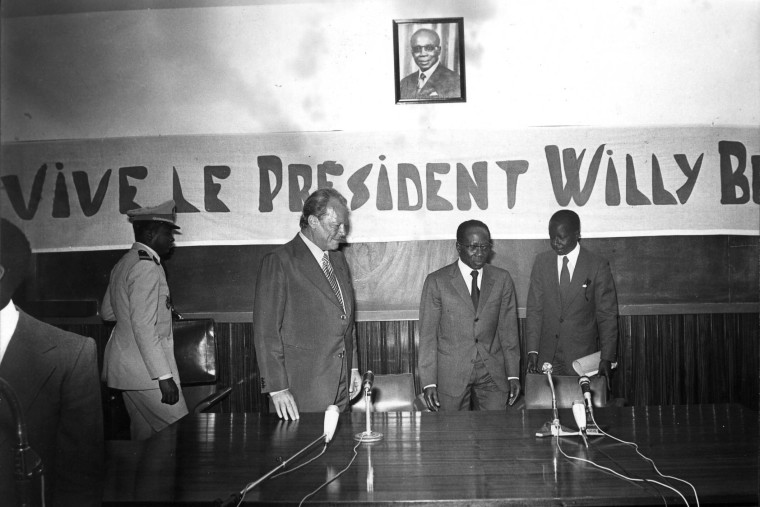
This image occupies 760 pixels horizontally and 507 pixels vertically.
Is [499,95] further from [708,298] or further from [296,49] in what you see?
[708,298]

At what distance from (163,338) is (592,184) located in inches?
127

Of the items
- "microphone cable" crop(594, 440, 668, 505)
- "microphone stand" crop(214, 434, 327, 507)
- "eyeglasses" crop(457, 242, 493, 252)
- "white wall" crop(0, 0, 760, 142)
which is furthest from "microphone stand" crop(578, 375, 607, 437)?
"white wall" crop(0, 0, 760, 142)

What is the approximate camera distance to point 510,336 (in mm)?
3678

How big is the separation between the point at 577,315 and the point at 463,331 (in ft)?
2.94

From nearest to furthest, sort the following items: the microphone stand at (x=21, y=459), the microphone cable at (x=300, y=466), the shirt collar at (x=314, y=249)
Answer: the microphone stand at (x=21, y=459) → the microphone cable at (x=300, y=466) → the shirt collar at (x=314, y=249)

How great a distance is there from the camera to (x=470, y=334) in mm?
3609

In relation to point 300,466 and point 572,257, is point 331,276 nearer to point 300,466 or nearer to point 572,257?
point 300,466

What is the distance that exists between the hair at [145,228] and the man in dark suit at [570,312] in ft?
7.97

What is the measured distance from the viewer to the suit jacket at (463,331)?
3588mm

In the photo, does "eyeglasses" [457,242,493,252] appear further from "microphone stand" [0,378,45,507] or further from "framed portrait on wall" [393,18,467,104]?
"microphone stand" [0,378,45,507]

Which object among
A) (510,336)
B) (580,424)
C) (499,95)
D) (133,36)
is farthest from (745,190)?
(133,36)

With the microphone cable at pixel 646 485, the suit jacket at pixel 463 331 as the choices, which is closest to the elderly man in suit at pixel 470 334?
the suit jacket at pixel 463 331

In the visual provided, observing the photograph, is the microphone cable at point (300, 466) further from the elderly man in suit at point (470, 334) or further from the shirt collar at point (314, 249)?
the elderly man in suit at point (470, 334)

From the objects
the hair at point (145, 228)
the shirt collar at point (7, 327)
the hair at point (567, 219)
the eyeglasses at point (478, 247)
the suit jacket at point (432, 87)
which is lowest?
the shirt collar at point (7, 327)
